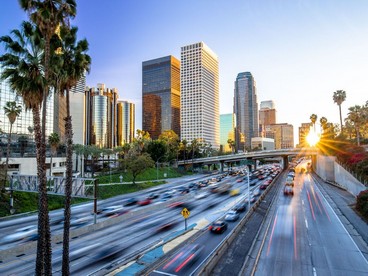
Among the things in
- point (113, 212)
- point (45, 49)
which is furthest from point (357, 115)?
point (45, 49)

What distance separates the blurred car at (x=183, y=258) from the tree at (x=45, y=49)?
8106mm

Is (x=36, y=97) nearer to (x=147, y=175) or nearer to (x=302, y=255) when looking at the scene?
(x=302, y=255)

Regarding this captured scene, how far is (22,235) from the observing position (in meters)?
26.6

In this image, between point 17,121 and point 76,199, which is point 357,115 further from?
point 17,121

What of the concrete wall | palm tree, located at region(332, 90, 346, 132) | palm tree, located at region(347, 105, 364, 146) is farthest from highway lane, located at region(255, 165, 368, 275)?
palm tree, located at region(332, 90, 346, 132)

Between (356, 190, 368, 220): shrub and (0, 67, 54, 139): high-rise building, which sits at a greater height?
(0, 67, 54, 139): high-rise building

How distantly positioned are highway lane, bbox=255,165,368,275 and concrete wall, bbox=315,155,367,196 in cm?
1235

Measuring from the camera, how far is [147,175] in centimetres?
7988

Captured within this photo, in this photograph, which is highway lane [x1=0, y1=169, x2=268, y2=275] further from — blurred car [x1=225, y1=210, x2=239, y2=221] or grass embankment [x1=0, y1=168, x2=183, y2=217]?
grass embankment [x1=0, y1=168, x2=183, y2=217]

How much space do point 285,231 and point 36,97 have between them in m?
25.7

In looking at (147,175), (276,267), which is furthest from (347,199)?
(147,175)

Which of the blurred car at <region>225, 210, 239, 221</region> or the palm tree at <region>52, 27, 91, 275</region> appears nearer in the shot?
the palm tree at <region>52, 27, 91, 275</region>

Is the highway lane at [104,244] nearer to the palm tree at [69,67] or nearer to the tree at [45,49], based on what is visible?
the tree at [45,49]

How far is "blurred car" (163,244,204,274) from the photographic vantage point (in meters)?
17.4
